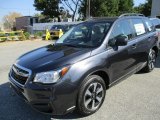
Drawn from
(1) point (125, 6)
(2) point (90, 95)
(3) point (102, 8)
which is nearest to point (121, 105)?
(2) point (90, 95)

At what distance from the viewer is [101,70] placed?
4133 mm

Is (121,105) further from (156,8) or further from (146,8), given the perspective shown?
(146,8)

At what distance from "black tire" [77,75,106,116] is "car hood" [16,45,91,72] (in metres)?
0.44

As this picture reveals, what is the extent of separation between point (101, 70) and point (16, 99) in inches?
81.7

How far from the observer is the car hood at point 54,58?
369cm

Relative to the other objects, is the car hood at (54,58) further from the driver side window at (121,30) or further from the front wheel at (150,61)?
the front wheel at (150,61)

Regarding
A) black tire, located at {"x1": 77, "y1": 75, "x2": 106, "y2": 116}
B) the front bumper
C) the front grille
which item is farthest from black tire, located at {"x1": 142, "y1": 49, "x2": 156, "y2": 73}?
the front grille

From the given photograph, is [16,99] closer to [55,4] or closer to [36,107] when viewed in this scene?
[36,107]

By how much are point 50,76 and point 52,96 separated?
0.31 m

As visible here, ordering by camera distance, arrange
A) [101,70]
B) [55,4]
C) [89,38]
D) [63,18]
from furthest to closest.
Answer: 1. [63,18]
2. [55,4]
3. [89,38]
4. [101,70]

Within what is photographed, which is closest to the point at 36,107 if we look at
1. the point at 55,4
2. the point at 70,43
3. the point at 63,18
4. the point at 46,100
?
the point at 46,100

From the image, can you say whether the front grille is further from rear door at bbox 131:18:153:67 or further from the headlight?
rear door at bbox 131:18:153:67

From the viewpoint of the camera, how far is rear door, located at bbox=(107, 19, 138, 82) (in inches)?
177

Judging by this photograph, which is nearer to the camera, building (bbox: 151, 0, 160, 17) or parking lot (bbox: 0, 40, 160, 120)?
parking lot (bbox: 0, 40, 160, 120)
